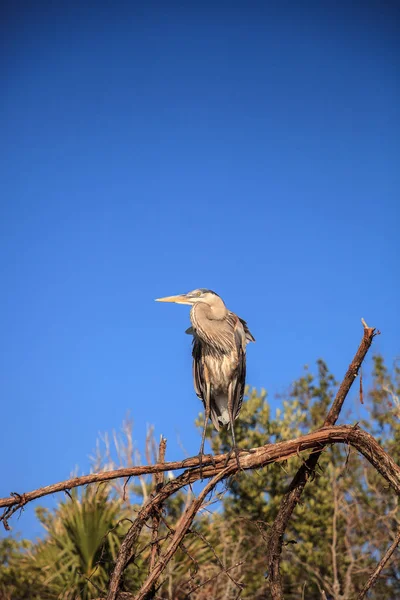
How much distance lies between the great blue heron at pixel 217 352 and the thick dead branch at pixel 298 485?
4.20ft

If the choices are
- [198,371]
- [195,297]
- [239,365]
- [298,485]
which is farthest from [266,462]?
[195,297]

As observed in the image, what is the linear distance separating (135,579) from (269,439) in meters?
5.16

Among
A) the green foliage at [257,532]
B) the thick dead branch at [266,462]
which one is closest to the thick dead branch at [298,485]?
the thick dead branch at [266,462]

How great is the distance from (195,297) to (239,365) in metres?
0.75

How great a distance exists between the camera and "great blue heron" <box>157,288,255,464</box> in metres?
5.94

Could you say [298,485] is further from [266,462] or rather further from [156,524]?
[156,524]

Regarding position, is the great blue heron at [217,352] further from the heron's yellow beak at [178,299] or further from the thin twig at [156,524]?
the thin twig at [156,524]

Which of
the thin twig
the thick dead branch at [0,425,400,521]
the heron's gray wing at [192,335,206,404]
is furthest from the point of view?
the heron's gray wing at [192,335,206,404]

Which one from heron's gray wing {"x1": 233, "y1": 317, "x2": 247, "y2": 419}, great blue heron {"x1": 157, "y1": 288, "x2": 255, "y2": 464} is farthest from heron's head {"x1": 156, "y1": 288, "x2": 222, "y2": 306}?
heron's gray wing {"x1": 233, "y1": 317, "x2": 247, "y2": 419}

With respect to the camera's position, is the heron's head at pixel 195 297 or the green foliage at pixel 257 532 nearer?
the heron's head at pixel 195 297

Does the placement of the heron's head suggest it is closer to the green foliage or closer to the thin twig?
the thin twig

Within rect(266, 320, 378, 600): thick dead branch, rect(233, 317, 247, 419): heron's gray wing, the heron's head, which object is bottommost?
rect(266, 320, 378, 600): thick dead branch

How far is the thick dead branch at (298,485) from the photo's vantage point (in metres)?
4.48

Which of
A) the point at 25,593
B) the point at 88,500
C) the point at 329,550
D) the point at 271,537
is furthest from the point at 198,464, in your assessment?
the point at 329,550
